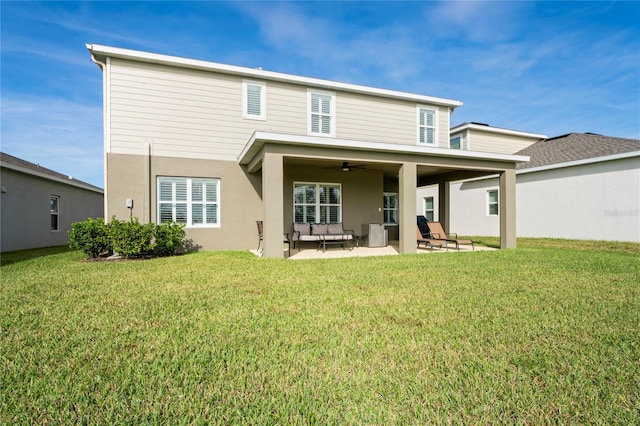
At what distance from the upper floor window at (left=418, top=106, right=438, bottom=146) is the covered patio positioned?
54.9 inches

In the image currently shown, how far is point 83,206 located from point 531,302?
1916 centimetres

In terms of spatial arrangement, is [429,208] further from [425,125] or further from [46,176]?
[46,176]

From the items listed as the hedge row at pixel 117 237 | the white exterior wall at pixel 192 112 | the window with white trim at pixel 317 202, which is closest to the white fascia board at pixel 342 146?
the white exterior wall at pixel 192 112

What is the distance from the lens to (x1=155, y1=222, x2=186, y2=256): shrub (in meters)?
8.58

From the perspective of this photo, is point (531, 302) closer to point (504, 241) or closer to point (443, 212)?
point (504, 241)

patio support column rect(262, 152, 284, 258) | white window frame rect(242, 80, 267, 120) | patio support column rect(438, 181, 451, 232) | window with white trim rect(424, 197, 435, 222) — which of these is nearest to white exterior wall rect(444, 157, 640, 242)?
window with white trim rect(424, 197, 435, 222)

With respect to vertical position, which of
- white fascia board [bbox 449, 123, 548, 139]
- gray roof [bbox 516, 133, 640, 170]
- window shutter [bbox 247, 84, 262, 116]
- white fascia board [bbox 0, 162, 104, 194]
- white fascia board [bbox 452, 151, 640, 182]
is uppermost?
white fascia board [bbox 449, 123, 548, 139]

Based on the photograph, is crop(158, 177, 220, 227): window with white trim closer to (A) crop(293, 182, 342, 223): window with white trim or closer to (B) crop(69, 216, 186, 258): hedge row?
(B) crop(69, 216, 186, 258): hedge row

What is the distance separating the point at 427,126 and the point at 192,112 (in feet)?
29.3

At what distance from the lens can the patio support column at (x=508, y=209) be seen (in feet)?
33.2

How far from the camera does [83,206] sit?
15.9 m

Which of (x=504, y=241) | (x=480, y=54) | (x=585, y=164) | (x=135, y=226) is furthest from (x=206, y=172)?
(x=585, y=164)

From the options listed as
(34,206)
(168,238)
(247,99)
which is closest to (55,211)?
(34,206)

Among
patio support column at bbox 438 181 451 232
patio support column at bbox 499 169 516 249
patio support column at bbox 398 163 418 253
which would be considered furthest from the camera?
patio support column at bbox 438 181 451 232
